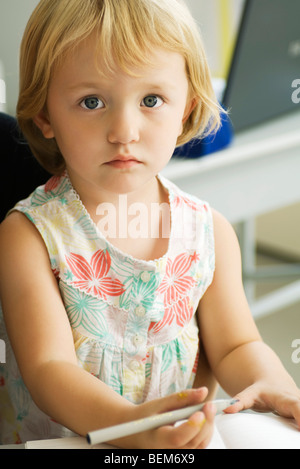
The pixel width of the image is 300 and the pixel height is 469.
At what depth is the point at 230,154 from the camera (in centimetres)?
113

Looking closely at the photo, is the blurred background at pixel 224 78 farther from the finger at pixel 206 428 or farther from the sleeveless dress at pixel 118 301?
the finger at pixel 206 428

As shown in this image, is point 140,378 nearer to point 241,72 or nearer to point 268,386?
point 268,386

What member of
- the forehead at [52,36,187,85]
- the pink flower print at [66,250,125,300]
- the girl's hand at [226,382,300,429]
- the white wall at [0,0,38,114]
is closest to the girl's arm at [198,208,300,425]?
the girl's hand at [226,382,300,429]

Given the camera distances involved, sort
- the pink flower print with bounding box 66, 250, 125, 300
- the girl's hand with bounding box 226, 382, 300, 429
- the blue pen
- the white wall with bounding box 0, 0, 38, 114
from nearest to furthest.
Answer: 1. the blue pen
2. the girl's hand with bounding box 226, 382, 300, 429
3. the pink flower print with bounding box 66, 250, 125, 300
4. the white wall with bounding box 0, 0, 38, 114

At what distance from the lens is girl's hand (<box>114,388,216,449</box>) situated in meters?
0.48

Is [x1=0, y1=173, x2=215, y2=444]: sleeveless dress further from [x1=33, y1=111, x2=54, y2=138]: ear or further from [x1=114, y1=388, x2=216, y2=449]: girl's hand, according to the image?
[x1=114, y1=388, x2=216, y2=449]: girl's hand

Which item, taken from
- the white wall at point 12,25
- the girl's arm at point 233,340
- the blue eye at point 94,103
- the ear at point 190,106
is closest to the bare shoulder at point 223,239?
the girl's arm at point 233,340

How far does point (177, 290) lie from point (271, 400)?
17 cm

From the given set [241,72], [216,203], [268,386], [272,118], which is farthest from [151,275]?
[272,118]

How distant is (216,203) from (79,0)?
60 cm

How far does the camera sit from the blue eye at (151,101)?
2.03 ft

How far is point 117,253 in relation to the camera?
2.29 ft

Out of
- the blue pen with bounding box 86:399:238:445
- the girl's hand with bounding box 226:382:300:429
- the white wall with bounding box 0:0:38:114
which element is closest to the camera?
the blue pen with bounding box 86:399:238:445

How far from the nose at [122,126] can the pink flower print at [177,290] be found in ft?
0.59
